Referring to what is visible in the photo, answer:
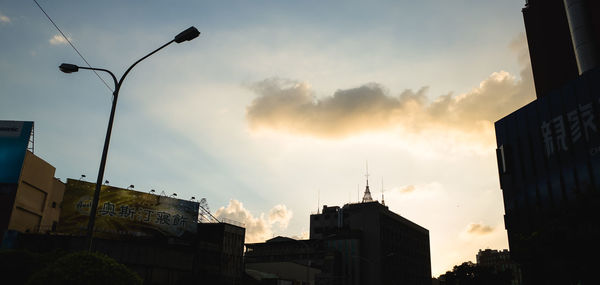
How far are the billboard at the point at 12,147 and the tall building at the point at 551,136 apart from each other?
52030 mm

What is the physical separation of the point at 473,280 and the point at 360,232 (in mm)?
60231

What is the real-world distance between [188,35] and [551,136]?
140 ft

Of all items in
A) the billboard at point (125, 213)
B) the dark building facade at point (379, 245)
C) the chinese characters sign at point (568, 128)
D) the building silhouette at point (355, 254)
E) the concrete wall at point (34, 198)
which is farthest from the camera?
the dark building facade at point (379, 245)

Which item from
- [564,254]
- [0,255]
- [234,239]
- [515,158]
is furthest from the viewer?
[234,239]

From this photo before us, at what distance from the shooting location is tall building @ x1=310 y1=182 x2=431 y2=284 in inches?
4254

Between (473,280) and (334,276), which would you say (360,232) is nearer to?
(334,276)

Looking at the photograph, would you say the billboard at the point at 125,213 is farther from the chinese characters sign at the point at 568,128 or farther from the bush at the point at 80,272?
the chinese characters sign at the point at 568,128

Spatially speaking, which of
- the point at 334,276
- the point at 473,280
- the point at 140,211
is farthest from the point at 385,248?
the point at 140,211

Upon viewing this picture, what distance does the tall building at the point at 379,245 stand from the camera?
108 m

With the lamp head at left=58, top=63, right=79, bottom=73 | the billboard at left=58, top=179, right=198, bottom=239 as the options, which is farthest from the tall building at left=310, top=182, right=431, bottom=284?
the lamp head at left=58, top=63, right=79, bottom=73

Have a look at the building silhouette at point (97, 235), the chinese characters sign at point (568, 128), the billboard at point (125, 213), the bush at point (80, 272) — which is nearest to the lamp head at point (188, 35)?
the bush at point (80, 272)

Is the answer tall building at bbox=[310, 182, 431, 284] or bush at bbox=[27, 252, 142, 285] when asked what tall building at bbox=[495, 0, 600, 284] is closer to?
bush at bbox=[27, 252, 142, 285]

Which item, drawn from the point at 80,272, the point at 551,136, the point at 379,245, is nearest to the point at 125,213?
the point at 80,272

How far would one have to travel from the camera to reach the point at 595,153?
1625 inches
